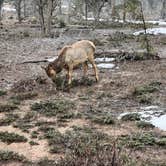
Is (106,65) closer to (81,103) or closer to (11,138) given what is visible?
(81,103)

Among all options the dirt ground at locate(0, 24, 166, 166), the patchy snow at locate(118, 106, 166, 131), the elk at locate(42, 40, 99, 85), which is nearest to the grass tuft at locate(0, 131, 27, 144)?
the dirt ground at locate(0, 24, 166, 166)

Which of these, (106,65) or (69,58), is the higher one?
(69,58)

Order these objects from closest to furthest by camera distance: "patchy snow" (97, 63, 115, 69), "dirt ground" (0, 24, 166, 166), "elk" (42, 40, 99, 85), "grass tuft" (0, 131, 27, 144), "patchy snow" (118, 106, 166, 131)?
"dirt ground" (0, 24, 166, 166), "grass tuft" (0, 131, 27, 144), "patchy snow" (118, 106, 166, 131), "elk" (42, 40, 99, 85), "patchy snow" (97, 63, 115, 69)

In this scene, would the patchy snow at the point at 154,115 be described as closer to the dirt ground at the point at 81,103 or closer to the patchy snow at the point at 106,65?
the dirt ground at the point at 81,103

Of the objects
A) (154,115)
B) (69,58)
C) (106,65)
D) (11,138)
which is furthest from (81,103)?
(106,65)

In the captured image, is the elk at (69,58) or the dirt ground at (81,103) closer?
the dirt ground at (81,103)

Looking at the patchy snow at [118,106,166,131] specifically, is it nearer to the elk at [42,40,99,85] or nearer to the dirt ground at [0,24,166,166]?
the dirt ground at [0,24,166,166]

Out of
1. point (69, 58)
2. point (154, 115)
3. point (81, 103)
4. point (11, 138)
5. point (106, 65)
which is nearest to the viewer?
point (11, 138)

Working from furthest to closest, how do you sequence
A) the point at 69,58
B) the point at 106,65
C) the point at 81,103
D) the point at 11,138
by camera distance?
the point at 106,65 < the point at 69,58 < the point at 81,103 < the point at 11,138

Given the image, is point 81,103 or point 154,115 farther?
point 81,103

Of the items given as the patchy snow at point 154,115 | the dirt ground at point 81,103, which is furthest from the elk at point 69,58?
the patchy snow at point 154,115

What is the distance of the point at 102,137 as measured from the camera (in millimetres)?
10055

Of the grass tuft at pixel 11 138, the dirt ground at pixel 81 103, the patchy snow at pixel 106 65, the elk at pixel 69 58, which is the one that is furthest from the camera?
the patchy snow at pixel 106 65

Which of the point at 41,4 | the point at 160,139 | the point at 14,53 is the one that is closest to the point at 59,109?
the point at 160,139
